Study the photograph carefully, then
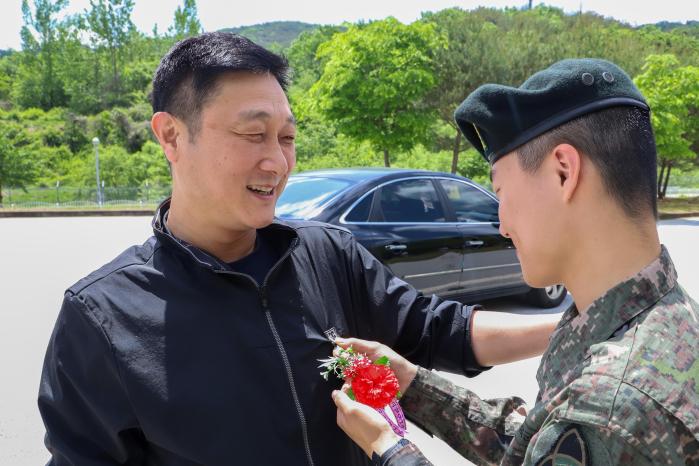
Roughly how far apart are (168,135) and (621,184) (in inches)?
42.4

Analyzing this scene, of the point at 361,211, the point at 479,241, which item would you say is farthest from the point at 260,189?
the point at 479,241

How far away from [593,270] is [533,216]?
0.48 ft

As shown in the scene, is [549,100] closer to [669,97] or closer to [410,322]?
[410,322]

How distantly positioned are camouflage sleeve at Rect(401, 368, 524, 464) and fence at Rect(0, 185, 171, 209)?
32.5m

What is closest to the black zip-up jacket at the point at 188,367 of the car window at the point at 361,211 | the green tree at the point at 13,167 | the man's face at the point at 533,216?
the man's face at the point at 533,216

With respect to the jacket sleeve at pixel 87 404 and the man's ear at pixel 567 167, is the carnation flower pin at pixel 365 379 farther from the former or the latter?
the man's ear at pixel 567 167

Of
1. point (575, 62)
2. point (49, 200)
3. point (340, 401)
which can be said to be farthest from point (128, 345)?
point (49, 200)

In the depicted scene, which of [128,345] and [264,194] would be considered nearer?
[128,345]

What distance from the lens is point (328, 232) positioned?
1.85 metres

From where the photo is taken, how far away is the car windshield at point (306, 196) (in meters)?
5.34

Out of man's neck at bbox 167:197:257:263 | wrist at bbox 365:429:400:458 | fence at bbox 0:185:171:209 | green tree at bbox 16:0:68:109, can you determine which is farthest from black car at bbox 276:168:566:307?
green tree at bbox 16:0:68:109

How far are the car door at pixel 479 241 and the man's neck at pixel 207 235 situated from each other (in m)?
4.83

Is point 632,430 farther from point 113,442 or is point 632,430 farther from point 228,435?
point 113,442

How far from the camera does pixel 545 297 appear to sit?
279 inches
